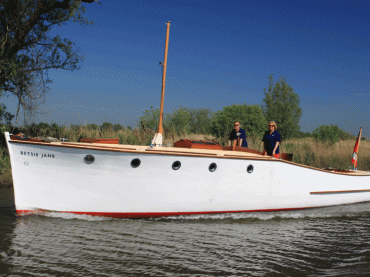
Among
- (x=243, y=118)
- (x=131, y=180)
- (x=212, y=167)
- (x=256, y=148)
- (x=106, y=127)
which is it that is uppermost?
(x=243, y=118)

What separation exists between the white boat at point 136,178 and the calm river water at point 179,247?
0.30 metres

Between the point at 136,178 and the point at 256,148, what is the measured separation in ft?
35.0

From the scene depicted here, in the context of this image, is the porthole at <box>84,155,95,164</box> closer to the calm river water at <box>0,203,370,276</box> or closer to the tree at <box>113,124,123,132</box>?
the calm river water at <box>0,203,370,276</box>

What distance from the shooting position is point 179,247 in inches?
203

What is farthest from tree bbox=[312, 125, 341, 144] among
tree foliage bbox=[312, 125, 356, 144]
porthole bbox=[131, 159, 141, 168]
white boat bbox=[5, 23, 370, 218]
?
porthole bbox=[131, 159, 141, 168]

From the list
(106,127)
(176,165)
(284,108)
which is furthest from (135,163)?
(284,108)

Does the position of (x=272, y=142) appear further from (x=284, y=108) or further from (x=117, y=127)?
(x=284, y=108)

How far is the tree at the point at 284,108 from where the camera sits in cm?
4684

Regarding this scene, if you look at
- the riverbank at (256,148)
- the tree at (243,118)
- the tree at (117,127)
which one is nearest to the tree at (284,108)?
the tree at (243,118)

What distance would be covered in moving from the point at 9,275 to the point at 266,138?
721 centimetres

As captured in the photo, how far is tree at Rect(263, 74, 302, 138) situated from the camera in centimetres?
4684

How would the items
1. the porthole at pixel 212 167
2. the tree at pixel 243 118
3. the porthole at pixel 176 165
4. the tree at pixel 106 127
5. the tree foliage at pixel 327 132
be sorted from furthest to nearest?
the tree at pixel 243 118, the tree foliage at pixel 327 132, the tree at pixel 106 127, the porthole at pixel 212 167, the porthole at pixel 176 165

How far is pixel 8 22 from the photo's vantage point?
11.6 metres

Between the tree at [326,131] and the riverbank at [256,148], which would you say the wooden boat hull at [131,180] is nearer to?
the riverbank at [256,148]
